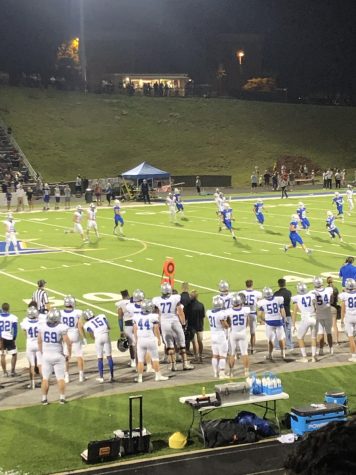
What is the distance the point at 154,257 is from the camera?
2538 cm

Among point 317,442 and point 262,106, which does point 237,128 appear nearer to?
point 262,106

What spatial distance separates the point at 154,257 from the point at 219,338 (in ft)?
43.1

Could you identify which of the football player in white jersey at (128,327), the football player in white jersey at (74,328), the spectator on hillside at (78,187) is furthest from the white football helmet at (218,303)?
the spectator on hillside at (78,187)

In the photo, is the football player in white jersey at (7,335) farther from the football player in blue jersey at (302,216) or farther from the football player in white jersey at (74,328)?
the football player in blue jersey at (302,216)

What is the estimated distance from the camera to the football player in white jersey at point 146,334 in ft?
39.7

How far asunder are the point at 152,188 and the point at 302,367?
3475cm

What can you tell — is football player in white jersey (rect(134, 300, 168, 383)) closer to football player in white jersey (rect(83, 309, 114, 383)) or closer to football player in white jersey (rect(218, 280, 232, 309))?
football player in white jersey (rect(83, 309, 114, 383))

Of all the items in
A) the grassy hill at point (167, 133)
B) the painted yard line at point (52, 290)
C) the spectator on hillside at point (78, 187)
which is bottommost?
the painted yard line at point (52, 290)

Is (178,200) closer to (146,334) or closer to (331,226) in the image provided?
(331,226)

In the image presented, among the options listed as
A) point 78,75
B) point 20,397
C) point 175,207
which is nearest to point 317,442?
point 20,397

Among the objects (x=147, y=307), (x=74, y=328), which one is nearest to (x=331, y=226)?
(x=147, y=307)

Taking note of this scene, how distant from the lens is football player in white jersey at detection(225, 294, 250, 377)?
40.6 feet

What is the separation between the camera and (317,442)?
5.10 ft

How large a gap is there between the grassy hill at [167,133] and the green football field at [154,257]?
19.1 metres
